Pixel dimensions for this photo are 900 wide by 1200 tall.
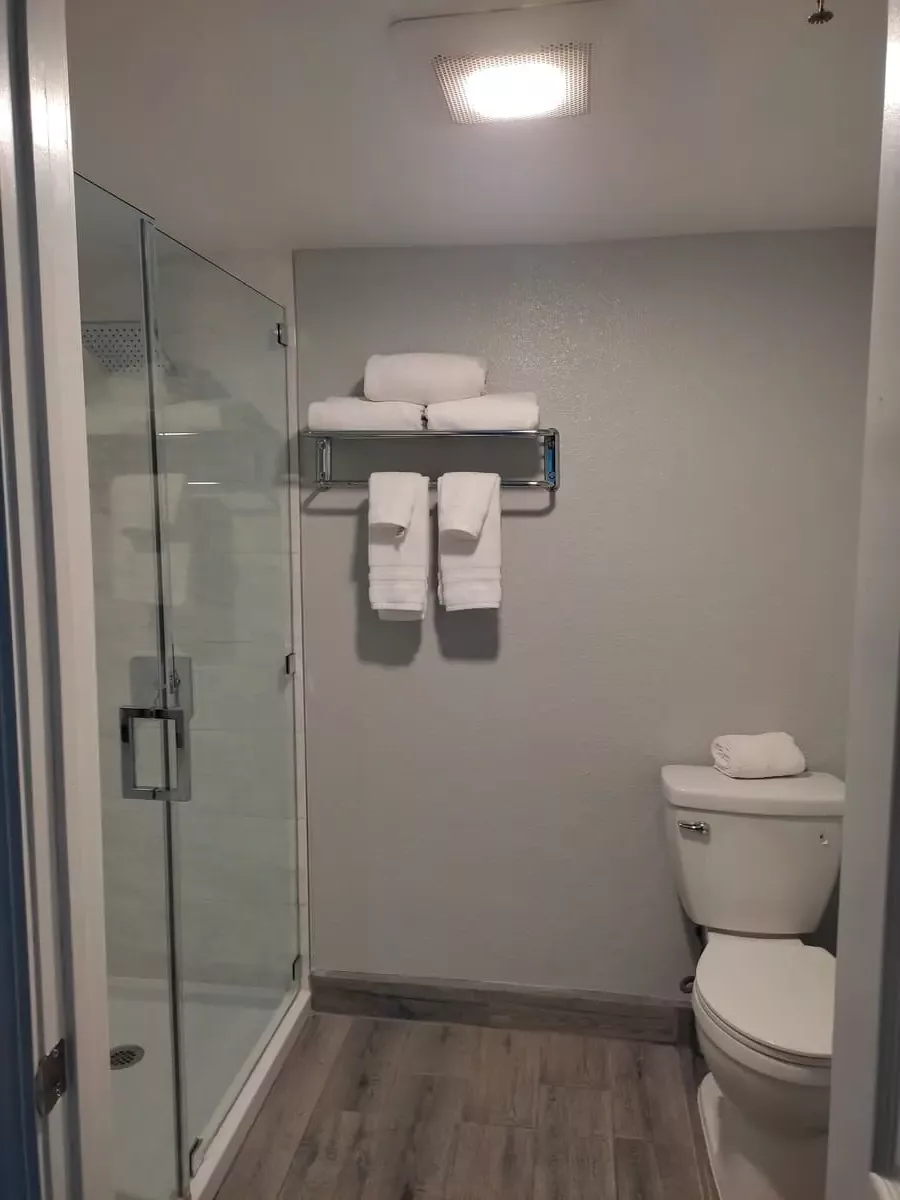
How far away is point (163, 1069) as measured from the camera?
1897mm

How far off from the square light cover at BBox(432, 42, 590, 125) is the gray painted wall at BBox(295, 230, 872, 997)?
80 cm

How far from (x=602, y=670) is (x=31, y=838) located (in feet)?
5.82

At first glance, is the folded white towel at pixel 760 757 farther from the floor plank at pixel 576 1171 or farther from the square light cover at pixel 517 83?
the square light cover at pixel 517 83

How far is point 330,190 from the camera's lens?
76.6 inches

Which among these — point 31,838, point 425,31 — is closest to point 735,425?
point 425,31

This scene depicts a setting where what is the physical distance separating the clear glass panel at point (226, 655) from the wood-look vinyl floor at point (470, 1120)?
0.18 m

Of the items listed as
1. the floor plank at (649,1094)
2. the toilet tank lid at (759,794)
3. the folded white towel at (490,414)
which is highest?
the folded white towel at (490,414)

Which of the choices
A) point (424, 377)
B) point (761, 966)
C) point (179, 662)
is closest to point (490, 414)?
point (424, 377)

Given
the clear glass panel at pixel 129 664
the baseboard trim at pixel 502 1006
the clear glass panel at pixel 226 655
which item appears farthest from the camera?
the baseboard trim at pixel 502 1006

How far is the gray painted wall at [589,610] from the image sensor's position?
225cm

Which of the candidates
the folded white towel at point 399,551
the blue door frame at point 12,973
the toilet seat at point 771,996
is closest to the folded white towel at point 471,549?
the folded white towel at point 399,551

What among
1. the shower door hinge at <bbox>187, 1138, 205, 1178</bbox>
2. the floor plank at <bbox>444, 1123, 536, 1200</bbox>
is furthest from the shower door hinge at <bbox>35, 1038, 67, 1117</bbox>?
the floor plank at <bbox>444, 1123, 536, 1200</bbox>

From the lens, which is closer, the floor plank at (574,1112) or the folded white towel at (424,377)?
the floor plank at (574,1112)

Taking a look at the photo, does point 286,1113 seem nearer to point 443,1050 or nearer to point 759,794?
point 443,1050
